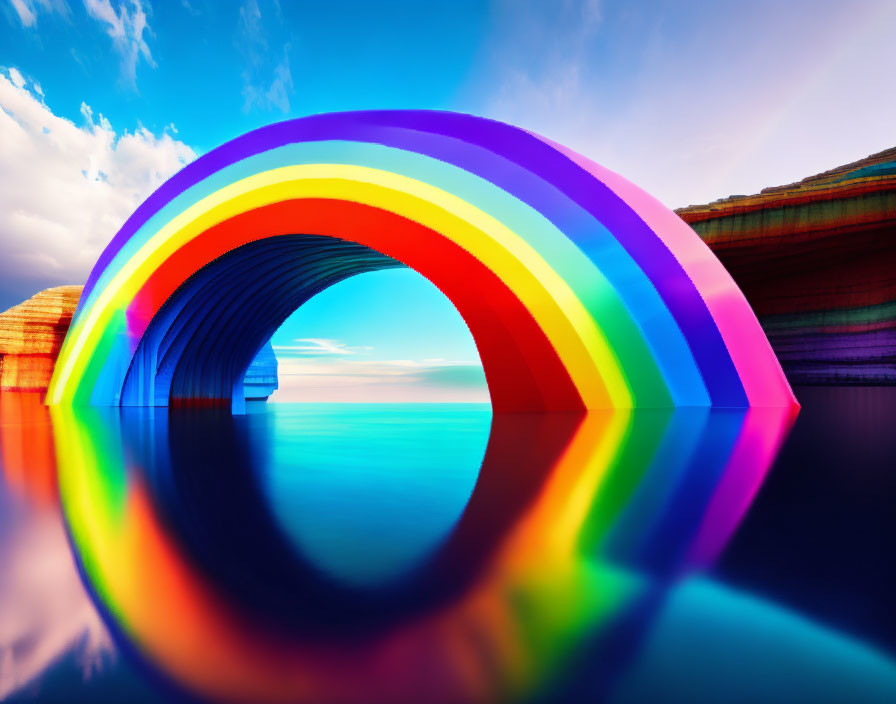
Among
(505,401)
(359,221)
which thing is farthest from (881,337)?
(359,221)

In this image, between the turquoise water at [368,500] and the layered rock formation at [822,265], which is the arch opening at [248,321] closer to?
the turquoise water at [368,500]

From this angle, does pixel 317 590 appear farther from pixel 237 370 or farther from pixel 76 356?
pixel 237 370

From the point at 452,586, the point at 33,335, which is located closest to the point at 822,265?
the point at 452,586

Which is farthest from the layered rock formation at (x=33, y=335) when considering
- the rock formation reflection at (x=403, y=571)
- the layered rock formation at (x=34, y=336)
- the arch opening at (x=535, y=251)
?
the rock formation reflection at (x=403, y=571)

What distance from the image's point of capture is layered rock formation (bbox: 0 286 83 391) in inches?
653

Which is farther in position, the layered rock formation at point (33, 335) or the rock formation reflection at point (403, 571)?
the layered rock formation at point (33, 335)

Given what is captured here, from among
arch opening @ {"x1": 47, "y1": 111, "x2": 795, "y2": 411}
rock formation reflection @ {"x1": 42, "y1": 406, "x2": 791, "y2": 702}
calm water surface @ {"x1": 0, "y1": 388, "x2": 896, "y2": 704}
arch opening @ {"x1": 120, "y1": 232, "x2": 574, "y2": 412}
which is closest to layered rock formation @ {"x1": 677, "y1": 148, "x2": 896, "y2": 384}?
arch opening @ {"x1": 47, "y1": 111, "x2": 795, "y2": 411}

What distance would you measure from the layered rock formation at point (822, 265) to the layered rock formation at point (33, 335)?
20665 mm

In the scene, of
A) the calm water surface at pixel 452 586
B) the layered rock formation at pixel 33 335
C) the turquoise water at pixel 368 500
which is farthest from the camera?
the layered rock formation at pixel 33 335

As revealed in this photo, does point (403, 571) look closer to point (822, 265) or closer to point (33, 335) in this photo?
point (822, 265)

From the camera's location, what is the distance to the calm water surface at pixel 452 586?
87 centimetres

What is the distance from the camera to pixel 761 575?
4.42ft

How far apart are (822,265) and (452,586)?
61.7 feet

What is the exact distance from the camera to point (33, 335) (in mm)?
16844
